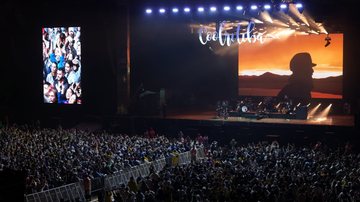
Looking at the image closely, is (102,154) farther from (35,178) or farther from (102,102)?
(102,102)

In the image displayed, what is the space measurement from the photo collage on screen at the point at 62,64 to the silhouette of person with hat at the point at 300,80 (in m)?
15.0

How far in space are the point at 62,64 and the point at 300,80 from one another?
692 inches

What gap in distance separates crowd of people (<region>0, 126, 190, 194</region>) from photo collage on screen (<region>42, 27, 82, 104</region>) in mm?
10208

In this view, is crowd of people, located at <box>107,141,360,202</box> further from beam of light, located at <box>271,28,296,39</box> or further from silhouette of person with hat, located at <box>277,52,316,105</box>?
beam of light, located at <box>271,28,296,39</box>

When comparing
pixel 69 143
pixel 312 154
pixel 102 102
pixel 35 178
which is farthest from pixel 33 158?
pixel 102 102

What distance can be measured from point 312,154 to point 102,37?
830 inches

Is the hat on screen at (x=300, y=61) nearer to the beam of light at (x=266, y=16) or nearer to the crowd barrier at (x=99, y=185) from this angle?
the beam of light at (x=266, y=16)

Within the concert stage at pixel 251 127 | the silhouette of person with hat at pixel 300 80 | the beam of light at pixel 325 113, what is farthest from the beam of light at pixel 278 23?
the concert stage at pixel 251 127

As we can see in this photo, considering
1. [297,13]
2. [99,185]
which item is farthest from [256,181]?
[297,13]

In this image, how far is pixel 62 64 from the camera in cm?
3762

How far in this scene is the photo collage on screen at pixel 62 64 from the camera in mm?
37250

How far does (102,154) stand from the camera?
20.7 m

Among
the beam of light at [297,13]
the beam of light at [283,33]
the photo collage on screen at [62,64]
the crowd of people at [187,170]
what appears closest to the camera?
the crowd of people at [187,170]

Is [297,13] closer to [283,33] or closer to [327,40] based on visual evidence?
[327,40]
